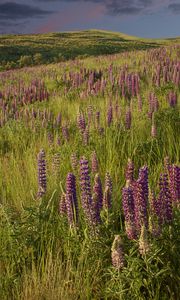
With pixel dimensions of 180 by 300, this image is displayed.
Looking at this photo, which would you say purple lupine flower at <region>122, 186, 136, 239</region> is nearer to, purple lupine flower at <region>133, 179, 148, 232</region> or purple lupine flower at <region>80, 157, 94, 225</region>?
purple lupine flower at <region>133, 179, 148, 232</region>

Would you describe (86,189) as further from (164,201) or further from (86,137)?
(86,137)

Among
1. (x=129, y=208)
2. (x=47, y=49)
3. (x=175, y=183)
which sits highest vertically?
(x=47, y=49)

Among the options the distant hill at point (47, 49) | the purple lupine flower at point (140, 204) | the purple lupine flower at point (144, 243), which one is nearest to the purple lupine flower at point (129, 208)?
the purple lupine flower at point (140, 204)

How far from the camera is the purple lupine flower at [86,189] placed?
2.44 meters

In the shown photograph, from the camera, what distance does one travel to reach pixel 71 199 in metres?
2.55

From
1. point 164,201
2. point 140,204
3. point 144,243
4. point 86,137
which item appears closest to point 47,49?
point 86,137

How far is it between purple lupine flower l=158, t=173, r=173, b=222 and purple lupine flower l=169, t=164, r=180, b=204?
0.07 m

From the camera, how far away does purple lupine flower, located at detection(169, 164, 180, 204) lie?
2500 millimetres

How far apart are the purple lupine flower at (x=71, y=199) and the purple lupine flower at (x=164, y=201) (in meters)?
0.49

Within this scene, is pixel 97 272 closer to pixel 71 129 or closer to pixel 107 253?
pixel 107 253

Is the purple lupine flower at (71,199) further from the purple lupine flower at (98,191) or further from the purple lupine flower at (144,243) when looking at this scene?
the purple lupine flower at (144,243)

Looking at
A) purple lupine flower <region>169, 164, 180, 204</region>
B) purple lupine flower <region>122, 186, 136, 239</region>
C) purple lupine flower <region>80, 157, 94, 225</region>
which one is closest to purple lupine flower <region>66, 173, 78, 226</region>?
purple lupine flower <region>80, 157, 94, 225</region>

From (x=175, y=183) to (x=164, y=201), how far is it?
16 centimetres

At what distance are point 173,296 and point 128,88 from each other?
20.5 ft
